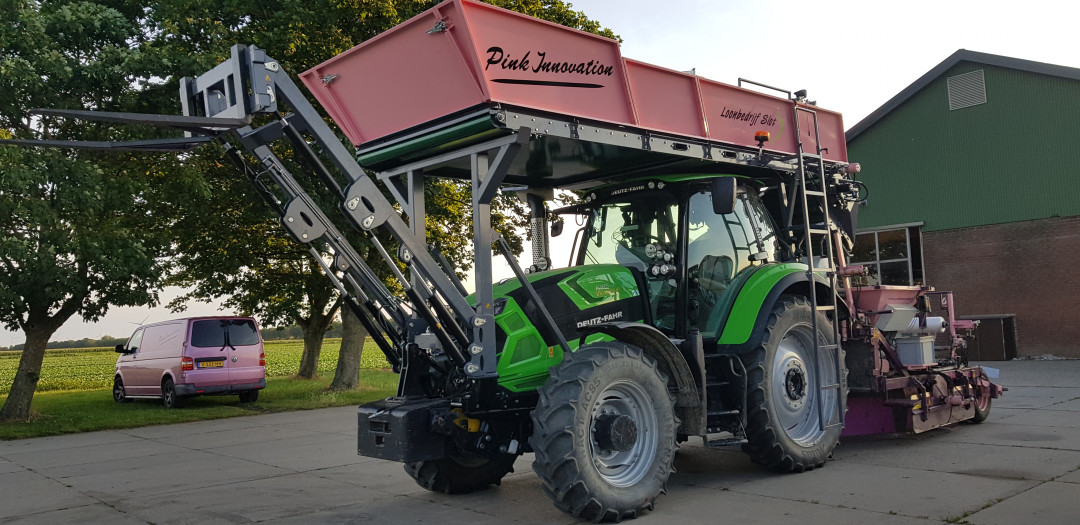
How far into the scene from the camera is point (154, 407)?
56.0ft

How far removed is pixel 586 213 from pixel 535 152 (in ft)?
4.62

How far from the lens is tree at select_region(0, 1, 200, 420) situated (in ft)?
40.3

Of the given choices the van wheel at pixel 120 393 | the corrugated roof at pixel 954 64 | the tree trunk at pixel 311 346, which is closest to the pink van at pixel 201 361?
the van wheel at pixel 120 393

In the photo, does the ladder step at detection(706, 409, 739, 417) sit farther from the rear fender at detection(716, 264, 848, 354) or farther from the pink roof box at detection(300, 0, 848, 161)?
the pink roof box at detection(300, 0, 848, 161)

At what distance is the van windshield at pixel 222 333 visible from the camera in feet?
54.2

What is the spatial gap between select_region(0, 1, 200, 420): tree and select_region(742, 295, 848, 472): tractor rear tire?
10.2 metres

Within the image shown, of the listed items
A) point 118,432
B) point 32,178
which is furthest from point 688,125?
point 118,432

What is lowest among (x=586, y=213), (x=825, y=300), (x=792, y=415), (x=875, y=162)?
(x=792, y=415)

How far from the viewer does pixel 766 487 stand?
6.61 meters

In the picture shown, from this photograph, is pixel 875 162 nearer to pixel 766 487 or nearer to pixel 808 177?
pixel 808 177

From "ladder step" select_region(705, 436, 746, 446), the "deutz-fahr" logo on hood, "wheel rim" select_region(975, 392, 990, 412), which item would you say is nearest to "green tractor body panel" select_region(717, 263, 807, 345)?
"ladder step" select_region(705, 436, 746, 446)

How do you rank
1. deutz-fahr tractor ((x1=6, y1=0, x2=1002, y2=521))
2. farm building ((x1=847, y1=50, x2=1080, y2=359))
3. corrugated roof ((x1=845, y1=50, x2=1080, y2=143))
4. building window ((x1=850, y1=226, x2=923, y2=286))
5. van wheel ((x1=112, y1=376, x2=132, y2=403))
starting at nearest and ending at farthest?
deutz-fahr tractor ((x1=6, y1=0, x2=1002, y2=521)), van wheel ((x1=112, y1=376, x2=132, y2=403)), corrugated roof ((x1=845, y1=50, x2=1080, y2=143)), farm building ((x1=847, y1=50, x2=1080, y2=359)), building window ((x1=850, y1=226, x2=923, y2=286))

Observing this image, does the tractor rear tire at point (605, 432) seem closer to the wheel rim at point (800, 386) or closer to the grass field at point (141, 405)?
the wheel rim at point (800, 386)

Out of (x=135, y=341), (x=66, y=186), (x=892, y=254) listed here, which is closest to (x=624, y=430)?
(x=66, y=186)
